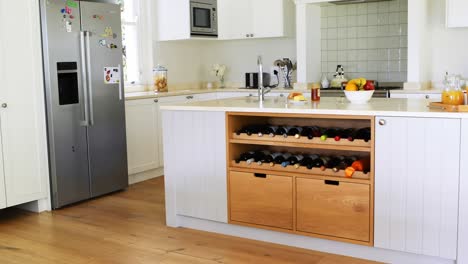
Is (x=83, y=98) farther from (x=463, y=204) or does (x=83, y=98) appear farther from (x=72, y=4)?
(x=463, y=204)

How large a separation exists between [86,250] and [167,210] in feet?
2.34

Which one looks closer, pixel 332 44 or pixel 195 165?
pixel 195 165

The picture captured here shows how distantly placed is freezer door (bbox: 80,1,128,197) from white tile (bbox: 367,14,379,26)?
2801 millimetres

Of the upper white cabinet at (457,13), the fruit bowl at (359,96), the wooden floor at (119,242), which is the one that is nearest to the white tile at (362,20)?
the upper white cabinet at (457,13)

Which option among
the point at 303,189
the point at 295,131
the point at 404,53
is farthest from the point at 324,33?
the point at 303,189

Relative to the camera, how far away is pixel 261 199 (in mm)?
3783

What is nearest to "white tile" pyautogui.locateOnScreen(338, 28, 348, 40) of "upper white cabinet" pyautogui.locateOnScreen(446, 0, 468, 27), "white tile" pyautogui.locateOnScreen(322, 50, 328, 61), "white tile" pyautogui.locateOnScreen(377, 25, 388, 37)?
"white tile" pyautogui.locateOnScreen(322, 50, 328, 61)

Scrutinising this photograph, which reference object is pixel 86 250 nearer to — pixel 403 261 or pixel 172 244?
pixel 172 244

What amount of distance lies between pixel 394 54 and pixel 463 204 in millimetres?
3406

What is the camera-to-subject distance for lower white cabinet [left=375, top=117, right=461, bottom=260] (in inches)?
122

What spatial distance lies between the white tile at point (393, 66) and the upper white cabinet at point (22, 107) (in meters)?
3.71

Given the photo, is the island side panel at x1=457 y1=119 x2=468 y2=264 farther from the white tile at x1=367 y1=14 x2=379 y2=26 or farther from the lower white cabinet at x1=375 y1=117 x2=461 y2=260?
the white tile at x1=367 y1=14 x2=379 y2=26

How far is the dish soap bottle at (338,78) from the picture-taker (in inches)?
250

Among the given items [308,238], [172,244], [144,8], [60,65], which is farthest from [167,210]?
[144,8]
